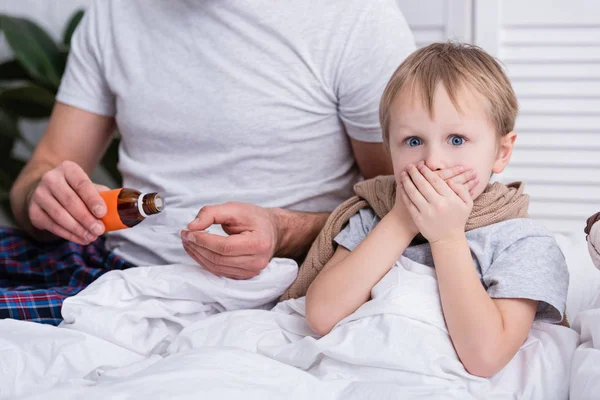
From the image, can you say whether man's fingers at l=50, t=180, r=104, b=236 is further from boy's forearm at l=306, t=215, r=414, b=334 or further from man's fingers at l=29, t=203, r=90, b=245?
boy's forearm at l=306, t=215, r=414, b=334

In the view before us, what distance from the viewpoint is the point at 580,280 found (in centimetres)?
138

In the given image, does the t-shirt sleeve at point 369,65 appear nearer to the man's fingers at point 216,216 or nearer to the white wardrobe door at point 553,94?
the man's fingers at point 216,216

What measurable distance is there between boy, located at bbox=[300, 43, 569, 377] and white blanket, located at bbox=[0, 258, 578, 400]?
0.04 meters

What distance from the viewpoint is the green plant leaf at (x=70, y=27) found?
2.62 m

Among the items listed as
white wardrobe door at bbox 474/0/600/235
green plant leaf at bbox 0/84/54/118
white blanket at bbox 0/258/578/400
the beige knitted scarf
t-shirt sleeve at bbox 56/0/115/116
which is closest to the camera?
white blanket at bbox 0/258/578/400

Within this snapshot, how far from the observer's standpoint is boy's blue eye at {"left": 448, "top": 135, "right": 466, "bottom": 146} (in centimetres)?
110

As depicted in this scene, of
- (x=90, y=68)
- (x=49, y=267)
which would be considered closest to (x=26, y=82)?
(x=90, y=68)

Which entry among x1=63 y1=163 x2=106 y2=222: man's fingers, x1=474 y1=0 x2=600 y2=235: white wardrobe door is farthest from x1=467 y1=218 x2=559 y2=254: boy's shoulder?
x1=474 y1=0 x2=600 y2=235: white wardrobe door

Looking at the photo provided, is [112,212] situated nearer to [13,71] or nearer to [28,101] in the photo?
[28,101]

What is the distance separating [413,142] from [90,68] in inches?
31.2

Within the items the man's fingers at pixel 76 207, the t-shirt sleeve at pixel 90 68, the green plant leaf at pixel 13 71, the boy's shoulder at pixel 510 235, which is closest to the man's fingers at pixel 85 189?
the man's fingers at pixel 76 207

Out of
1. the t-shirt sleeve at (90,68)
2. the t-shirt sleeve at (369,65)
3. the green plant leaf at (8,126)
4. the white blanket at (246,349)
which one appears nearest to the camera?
the white blanket at (246,349)

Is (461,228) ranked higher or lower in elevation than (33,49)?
higher

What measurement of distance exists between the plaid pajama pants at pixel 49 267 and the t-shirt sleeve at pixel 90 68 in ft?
0.96
